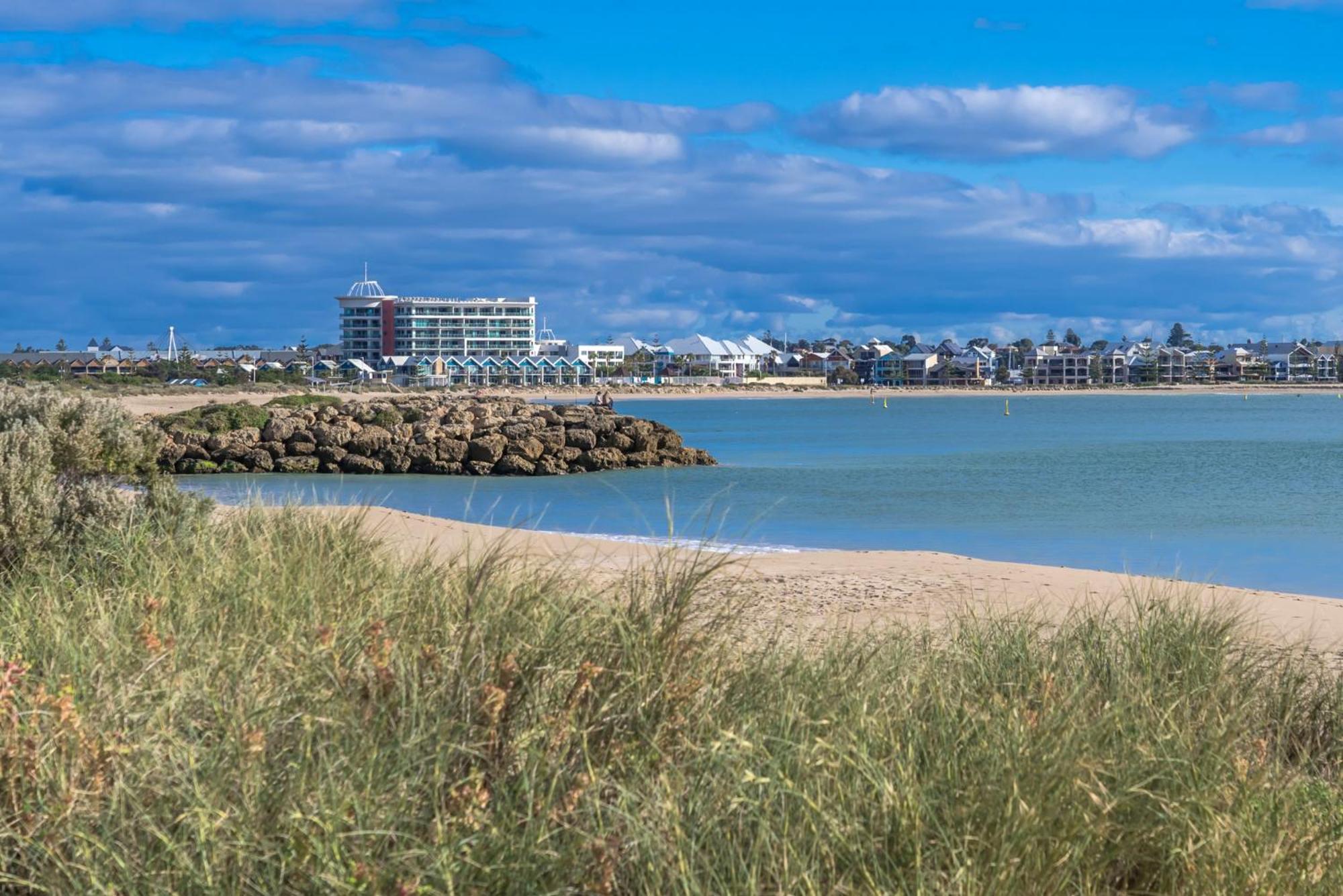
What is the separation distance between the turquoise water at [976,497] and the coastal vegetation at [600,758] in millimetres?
943

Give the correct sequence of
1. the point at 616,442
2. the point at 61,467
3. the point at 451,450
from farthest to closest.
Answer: the point at 616,442 < the point at 451,450 < the point at 61,467

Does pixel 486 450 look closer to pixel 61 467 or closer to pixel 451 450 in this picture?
pixel 451 450

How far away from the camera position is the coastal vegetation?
3576mm

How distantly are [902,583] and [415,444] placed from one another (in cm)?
2305

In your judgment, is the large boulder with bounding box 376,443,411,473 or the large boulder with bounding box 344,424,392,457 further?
the large boulder with bounding box 344,424,392,457

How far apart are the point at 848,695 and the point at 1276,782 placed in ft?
4.59

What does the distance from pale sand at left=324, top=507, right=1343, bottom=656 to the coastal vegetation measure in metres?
3.90

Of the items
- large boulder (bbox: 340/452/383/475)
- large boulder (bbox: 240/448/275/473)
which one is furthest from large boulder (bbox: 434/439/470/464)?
large boulder (bbox: 240/448/275/473)

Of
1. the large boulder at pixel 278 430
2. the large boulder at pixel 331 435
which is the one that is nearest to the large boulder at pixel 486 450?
the large boulder at pixel 331 435

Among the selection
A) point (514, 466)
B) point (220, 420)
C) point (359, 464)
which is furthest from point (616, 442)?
point (220, 420)

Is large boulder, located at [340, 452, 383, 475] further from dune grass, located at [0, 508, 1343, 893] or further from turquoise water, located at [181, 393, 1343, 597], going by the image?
dune grass, located at [0, 508, 1343, 893]

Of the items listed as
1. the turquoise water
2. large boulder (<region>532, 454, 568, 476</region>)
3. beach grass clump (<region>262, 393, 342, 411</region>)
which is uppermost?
beach grass clump (<region>262, 393, 342, 411</region>)

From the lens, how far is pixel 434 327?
17838 cm

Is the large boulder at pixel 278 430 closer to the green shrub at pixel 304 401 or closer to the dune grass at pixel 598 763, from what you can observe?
the green shrub at pixel 304 401
